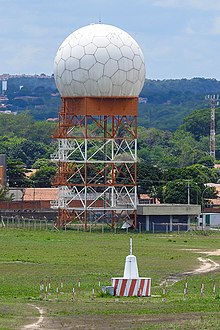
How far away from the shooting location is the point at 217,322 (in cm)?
3356

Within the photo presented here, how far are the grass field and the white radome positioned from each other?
35.3 ft

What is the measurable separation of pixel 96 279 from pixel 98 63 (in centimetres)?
3898

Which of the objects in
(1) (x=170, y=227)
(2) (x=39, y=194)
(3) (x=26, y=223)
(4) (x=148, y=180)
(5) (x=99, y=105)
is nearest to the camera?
(5) (x=99, y=105)

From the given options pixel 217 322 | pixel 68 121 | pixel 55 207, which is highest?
pixel 68 121

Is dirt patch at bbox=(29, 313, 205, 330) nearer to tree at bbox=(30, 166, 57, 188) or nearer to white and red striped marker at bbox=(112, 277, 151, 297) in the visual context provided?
white and red striped marker at bbox=(112, 277, 151, 297)

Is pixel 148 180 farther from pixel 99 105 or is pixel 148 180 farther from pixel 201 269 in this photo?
pixel 201 269

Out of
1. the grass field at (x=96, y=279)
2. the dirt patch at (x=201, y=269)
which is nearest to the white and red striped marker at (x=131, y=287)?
the grass field at (x=96, y=279)

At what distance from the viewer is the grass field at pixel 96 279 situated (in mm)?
34469

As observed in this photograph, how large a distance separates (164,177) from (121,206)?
81.8 feet

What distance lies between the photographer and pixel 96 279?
48.8 meters

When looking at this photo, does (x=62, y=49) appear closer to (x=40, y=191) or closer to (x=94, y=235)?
(x=94, y=235)

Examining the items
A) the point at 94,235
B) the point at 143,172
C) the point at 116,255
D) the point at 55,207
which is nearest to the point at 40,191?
the point at 143,172

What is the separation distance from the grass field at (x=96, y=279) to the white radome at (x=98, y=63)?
10.8 meters

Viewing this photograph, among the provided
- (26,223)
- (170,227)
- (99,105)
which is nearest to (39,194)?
(26,223)
